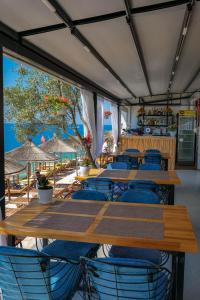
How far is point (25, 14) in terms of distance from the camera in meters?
2.68

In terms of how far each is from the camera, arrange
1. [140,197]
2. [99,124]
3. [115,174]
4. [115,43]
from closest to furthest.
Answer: [140,197]
[115,43]
[115,174]
[99,124]

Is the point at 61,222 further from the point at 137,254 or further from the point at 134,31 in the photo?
the point at 134,31

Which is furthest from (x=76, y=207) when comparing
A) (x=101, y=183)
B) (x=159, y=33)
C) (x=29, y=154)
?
(x=159, y=33)

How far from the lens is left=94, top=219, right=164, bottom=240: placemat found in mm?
1969

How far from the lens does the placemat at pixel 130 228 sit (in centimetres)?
197

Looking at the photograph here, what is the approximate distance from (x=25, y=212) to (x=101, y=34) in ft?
7.81

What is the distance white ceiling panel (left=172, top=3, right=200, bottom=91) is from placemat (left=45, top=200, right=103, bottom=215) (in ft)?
7.97

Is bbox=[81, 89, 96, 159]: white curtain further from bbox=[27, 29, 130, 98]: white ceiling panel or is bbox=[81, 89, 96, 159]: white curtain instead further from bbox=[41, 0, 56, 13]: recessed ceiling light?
bbox=[41, 0, 56, 13]: recessed ceiling light

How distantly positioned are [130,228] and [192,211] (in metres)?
Answer: 3.25

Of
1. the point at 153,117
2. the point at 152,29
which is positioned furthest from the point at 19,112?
the point at 153,117

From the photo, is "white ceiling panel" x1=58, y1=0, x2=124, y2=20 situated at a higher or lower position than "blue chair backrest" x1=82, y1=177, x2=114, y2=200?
higher

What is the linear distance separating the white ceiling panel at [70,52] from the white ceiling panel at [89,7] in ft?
1.34

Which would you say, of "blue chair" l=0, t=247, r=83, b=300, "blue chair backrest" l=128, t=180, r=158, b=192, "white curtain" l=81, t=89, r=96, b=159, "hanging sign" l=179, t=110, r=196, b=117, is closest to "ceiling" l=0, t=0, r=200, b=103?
"white curtain" l=81, t=89, r=96, b=159

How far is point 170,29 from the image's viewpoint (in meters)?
3.63
